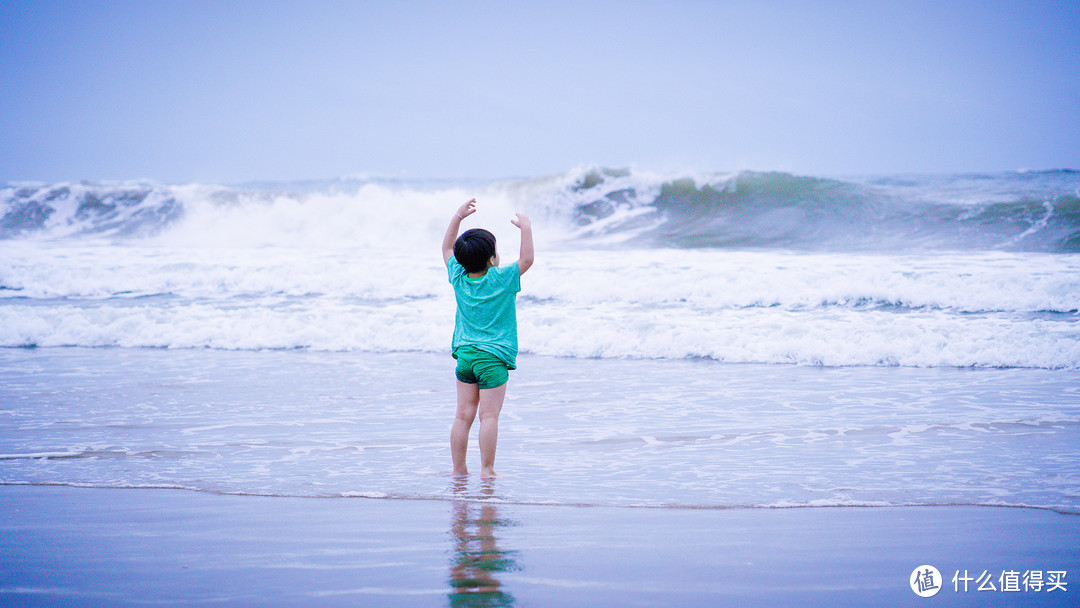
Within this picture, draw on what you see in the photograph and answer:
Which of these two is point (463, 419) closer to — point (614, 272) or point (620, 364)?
→ point (620, 364)

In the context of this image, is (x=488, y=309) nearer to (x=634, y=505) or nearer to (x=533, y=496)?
(x=533, y=496)

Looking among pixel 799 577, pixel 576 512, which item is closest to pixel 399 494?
pixel 576 512

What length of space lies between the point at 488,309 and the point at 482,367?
0.29 metres

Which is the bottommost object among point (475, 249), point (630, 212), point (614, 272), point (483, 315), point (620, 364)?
point (620, 364)

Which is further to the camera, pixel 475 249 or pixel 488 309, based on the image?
pixel 488 309

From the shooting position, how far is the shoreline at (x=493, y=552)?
2754 mm

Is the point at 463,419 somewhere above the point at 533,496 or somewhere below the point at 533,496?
above

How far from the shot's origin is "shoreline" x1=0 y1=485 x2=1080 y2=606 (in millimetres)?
2754

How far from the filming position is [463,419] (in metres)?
4.37

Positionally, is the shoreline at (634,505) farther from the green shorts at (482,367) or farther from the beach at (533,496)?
the green shorts at (482,367)

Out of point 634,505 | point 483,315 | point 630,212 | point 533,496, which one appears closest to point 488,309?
point 483,315

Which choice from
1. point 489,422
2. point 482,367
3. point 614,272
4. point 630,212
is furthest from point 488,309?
point 630,212

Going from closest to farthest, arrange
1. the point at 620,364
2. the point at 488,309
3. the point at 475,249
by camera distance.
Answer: the point at 475,249 → the point at 488,309 → the point at 620,364

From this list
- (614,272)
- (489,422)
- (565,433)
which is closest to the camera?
(489,422)
